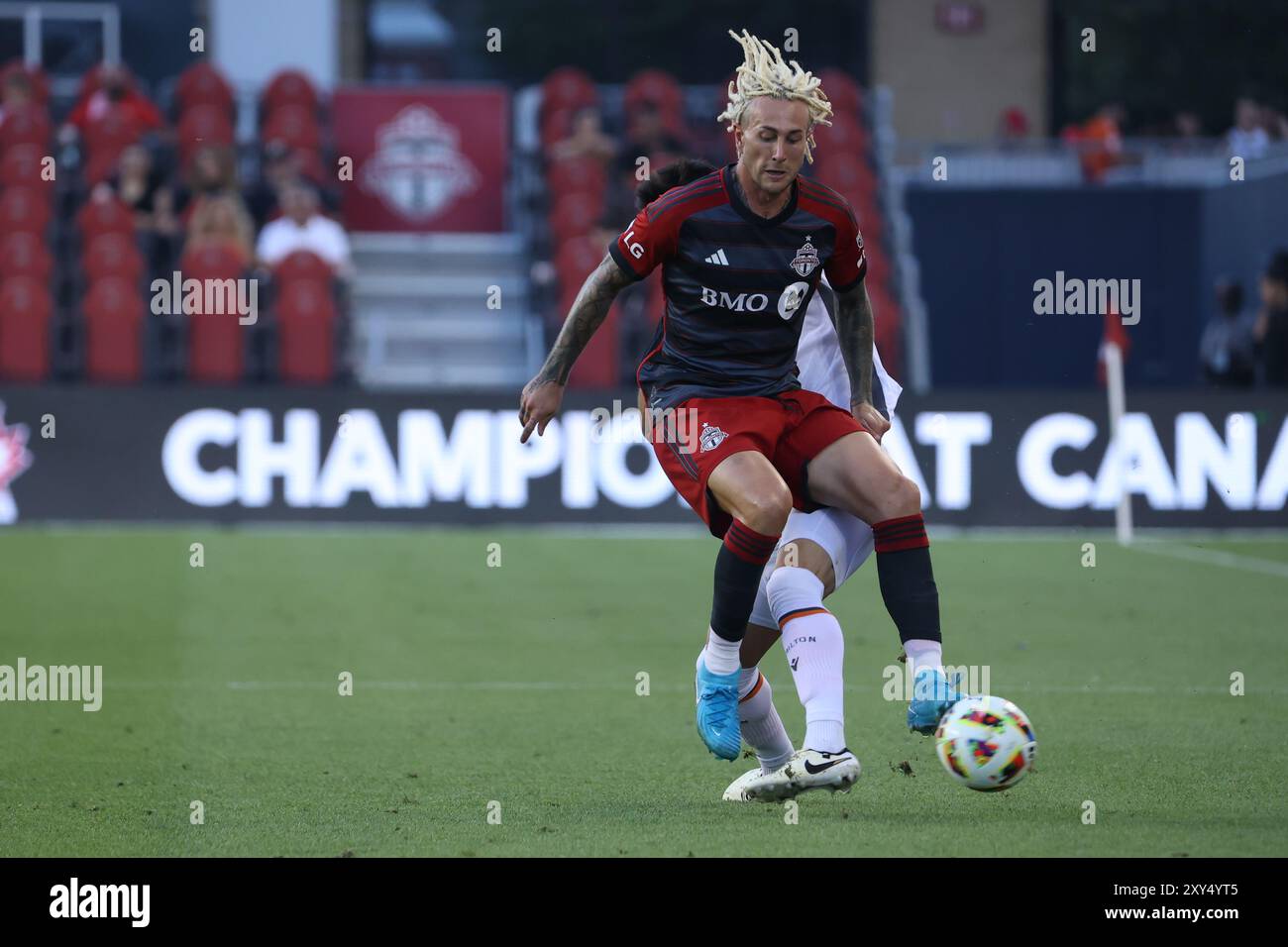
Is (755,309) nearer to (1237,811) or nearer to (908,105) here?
(1237,811)

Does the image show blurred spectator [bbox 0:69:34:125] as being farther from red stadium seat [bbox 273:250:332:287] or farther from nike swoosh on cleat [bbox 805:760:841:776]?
nike swoosh on cleat [bbox 805:760:841:776]

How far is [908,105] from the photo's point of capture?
24672mm

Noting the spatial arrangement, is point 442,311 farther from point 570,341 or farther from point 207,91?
point 570,341

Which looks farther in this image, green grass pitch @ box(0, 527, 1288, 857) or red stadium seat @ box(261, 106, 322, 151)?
red stadium seat @ box(261, 106, 322, 151)

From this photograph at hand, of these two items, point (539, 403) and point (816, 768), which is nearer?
point (816, 768)

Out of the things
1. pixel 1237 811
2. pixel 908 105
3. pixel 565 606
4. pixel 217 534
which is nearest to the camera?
pixel 1237 811

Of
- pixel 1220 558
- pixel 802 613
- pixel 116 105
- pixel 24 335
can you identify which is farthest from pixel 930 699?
pixel 116 105

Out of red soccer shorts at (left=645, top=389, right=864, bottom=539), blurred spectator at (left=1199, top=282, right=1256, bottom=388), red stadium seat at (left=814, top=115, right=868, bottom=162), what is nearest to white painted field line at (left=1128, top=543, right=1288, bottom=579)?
blurred spectator at (left=1199, top=282, right=1256, bottom=388)

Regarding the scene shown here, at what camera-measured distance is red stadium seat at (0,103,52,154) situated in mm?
19594

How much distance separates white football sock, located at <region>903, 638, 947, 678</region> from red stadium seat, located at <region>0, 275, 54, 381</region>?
1266cm

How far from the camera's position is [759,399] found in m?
6.21

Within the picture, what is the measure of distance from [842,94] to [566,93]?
278 cm
